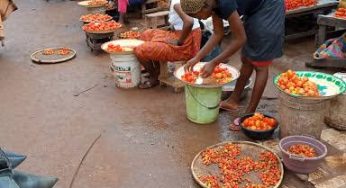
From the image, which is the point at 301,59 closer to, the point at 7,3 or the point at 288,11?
the point at 288,11

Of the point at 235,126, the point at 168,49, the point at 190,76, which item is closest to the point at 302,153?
the point at 235,126

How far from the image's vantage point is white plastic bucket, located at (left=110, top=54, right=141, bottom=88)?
473cm

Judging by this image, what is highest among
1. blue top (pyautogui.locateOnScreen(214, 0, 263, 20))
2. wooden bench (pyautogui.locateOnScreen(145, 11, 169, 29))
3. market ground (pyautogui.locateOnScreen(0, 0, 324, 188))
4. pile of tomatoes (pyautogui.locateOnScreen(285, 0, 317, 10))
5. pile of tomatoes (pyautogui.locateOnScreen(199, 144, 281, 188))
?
blue top (pyautogui.locateOnScreen(214, 0, 263, 20))

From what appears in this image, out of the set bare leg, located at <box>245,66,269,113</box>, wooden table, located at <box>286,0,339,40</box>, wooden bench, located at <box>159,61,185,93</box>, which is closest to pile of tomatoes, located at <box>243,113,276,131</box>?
bare leg, located at <box>245,66,269,113</box>

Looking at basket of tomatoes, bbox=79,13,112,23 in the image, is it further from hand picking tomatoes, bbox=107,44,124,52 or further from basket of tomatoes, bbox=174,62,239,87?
basket of tomatoes, bbox=174,62,239,87

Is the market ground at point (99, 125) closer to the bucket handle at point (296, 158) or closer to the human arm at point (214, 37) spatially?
the human arm at point (214, 37)

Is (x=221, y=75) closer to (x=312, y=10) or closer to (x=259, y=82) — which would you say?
(x=259, y=82)

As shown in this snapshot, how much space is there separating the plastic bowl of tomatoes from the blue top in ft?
3.14

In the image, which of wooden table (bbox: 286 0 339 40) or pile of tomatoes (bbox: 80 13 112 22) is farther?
pile of tomatoes (bbox: 80 13 112 22)

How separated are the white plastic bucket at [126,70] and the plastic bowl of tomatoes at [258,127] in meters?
1.75

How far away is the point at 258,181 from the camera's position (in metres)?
3.02

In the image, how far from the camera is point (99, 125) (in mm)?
4078

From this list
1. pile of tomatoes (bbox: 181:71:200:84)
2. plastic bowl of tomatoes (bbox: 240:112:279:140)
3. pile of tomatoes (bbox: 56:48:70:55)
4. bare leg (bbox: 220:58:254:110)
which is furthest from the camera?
pile of tomatoes (bbox: 56:48:70:55)

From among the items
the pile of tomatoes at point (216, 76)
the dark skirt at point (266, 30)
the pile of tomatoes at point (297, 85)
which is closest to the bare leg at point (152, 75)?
the pile of tomatoes at point (216, 76)
